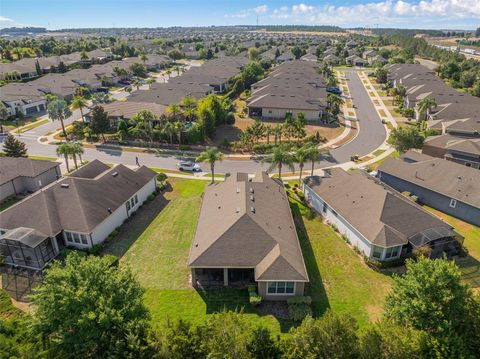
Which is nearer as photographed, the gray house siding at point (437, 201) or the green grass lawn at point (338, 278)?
the green grass lawn at point (338, 278)

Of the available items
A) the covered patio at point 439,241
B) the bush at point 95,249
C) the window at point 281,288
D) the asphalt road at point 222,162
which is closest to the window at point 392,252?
the covered patio at point 439,241

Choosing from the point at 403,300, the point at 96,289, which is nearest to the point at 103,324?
the point at 96,289

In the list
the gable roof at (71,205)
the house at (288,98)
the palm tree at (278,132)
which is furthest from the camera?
the house at (288,98)

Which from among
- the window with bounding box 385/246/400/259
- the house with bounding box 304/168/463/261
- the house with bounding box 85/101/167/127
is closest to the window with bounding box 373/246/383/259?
the house with bounding box 304/168/463/261

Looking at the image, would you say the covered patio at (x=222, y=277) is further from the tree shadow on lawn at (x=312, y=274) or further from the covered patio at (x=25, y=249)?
the covered patio at (x=25, y=249)

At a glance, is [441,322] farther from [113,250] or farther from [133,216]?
[133,216]

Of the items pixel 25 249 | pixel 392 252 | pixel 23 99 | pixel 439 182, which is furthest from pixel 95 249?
pixel 23 99

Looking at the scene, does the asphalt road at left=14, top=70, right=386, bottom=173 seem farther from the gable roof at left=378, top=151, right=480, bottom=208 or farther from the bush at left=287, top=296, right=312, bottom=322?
the bush at left=287, top=296, right=312, bottom=322
